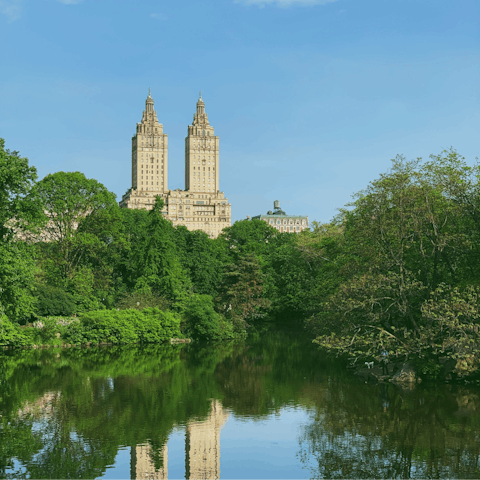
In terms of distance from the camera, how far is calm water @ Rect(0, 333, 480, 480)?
14141 mm

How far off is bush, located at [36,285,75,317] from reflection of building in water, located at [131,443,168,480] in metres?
26.4

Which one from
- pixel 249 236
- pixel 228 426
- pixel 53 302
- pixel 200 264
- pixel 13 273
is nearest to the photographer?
pixel 228 426

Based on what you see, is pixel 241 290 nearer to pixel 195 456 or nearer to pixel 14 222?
pixel 14 222

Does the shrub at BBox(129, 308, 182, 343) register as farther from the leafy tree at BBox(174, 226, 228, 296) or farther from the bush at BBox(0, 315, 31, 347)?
the leafy tree at BBox(174, 226, 228, 296)

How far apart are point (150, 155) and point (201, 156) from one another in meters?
14.9

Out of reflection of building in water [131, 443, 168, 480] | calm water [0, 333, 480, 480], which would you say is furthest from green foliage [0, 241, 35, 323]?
reflection of building in water [131, 443, 168, 480]

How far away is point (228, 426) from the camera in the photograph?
18.1 m

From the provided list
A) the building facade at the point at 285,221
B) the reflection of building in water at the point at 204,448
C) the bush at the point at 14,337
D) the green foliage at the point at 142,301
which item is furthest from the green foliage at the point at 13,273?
the building facade at the point at 285,221

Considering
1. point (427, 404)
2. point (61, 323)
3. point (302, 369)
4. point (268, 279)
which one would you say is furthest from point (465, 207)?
point (268, 279)

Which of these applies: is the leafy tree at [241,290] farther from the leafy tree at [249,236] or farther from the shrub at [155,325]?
the leafy tree at [249,236]

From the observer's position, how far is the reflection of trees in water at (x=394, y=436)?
45.8 ft

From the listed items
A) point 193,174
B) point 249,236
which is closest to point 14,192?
point 249,236

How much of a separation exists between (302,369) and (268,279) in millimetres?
32689

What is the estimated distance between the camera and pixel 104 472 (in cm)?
1369
